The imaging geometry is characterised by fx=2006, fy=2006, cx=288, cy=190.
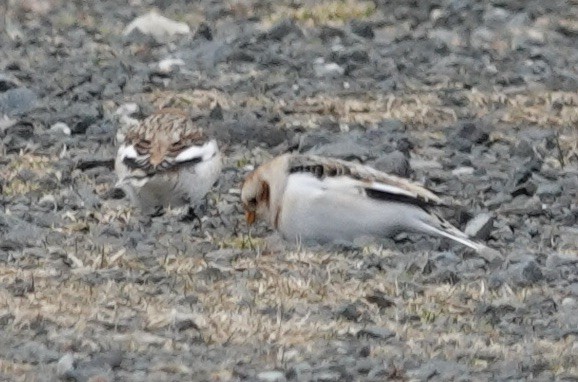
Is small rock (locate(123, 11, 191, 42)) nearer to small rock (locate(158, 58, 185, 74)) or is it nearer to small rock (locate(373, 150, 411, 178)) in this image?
small rock (locate(158, 58, 185, 74))

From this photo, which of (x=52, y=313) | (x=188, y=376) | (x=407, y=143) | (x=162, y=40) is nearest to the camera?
(x=188, y=376)

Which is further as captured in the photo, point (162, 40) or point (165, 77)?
point (162, 40)

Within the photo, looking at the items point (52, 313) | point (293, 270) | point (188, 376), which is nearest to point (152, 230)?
point (293, 270)

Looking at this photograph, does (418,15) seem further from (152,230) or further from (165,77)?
(152,230)

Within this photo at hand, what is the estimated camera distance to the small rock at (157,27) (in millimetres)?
14008

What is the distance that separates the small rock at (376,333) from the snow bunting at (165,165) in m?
2.18

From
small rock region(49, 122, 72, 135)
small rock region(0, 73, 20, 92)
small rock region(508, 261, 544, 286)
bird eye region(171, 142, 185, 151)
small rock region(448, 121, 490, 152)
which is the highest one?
bird eye region(171, 142, 185, 151)

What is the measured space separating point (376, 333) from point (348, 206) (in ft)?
5.80

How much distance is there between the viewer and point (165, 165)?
357 inches

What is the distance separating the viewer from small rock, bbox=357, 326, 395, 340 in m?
6.98

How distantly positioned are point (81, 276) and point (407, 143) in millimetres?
3507

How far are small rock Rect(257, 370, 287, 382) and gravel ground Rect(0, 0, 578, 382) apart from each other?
0.04ft

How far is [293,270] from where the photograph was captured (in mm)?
8000

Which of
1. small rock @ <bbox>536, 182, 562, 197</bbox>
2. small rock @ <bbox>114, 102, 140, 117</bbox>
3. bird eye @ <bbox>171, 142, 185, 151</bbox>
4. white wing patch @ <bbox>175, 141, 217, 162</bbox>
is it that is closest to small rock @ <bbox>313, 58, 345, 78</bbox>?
small rock @ <bbox>114, 102, 140, 117</bbox>
